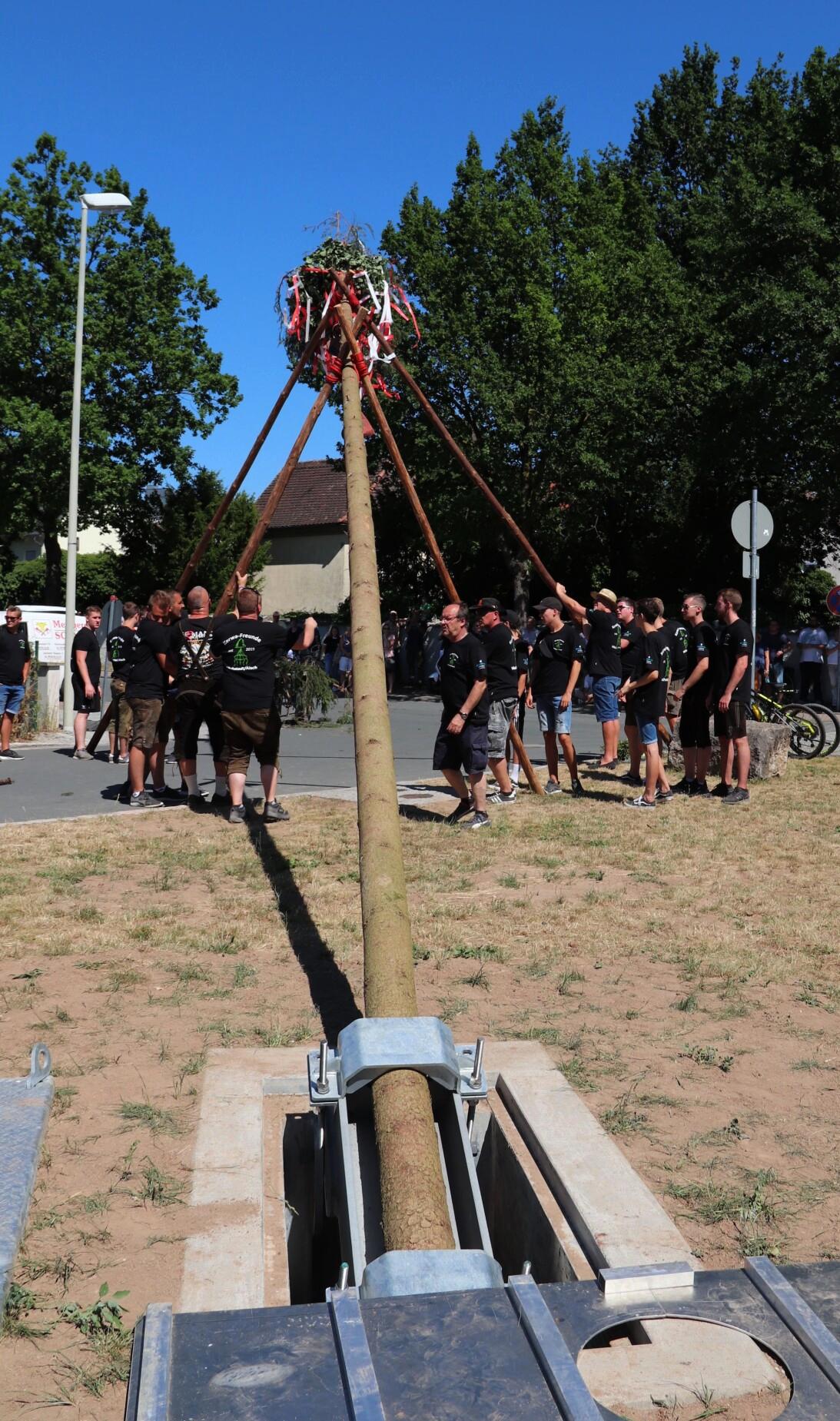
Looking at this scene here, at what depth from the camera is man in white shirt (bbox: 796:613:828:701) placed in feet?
78.7

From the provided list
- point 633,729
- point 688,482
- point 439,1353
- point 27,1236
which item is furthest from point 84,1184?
point 688,482

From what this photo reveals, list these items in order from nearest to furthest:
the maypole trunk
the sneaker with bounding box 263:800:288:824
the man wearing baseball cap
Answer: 1. the maypole trunk
2. the sneaker with bounding box 263:800:288:824
3. the man wearing baseball cap

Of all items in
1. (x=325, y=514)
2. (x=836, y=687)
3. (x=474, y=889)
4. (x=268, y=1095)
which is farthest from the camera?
(x=325, y=514)

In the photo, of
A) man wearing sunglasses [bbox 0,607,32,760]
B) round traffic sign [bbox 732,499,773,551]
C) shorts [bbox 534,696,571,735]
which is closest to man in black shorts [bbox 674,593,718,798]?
shorts [bbox 534,696,571,735]

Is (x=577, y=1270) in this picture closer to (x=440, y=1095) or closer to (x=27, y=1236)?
(x=440, y=1095)

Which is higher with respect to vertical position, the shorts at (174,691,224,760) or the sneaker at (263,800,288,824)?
the shorts at (174,691,224,760)

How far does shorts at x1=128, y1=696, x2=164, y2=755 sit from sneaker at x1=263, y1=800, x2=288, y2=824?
1.32 meters

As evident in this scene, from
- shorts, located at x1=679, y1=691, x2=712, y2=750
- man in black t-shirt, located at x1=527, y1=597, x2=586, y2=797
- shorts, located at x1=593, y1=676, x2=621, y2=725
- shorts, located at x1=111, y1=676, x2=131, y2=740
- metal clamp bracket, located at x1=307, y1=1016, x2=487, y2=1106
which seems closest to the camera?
metal clamp bracket, located at x1=307, y1=1016, x2=487, y2=1106

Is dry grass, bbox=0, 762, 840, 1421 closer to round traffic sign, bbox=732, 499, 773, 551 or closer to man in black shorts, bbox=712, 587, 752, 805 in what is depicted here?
man in black shorts, bbox=712, 587, 752, 805

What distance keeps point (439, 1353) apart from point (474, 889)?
623cm

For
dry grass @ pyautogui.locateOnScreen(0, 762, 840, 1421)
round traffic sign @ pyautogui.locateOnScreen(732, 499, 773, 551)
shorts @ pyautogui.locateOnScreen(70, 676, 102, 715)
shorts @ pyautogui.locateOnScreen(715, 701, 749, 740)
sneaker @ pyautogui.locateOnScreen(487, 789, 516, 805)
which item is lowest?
dry grass @ pyautogui.locateOnScreen(0, 762, 840, 1421)

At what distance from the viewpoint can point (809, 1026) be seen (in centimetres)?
570

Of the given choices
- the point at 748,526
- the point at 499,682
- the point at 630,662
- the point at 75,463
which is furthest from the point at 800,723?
the point at 75,463

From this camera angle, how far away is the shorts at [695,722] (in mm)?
11891
